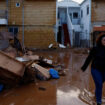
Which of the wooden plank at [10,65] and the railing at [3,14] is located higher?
the railing at [3,14]

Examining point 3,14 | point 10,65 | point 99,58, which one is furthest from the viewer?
point 3,14

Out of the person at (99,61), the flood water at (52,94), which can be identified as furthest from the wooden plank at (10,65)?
the person at (99,61)

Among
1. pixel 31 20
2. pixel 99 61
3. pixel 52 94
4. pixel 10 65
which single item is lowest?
pixel 52 94

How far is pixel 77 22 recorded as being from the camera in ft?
78.1

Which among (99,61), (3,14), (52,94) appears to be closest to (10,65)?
(52,94)

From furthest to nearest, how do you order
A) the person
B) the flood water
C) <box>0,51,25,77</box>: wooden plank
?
<box>0,51,25,77</box>: wooden plank, the flood water, the person

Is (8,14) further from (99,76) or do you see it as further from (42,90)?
(99,76)

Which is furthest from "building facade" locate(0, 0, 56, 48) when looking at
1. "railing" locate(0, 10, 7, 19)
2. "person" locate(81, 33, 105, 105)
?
"person" locate(81, 33, 105, 105)

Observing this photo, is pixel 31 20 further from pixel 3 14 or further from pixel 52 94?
pixel 52 94

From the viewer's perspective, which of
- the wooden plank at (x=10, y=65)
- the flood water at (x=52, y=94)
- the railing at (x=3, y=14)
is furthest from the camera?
the railing at (x=3, y=14)

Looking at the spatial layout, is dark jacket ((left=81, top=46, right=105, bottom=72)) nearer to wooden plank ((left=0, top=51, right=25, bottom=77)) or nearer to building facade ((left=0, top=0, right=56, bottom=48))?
wooden plank ((left=0, top=51, right=25, bottom=77))

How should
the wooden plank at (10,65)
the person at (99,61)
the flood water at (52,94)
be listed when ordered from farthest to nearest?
1. the wooden plank at (10,65)
2. the flood water at (52,94)
3. the person at (99,61)

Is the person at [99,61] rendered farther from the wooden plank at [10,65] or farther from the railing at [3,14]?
the railing at [3,14]

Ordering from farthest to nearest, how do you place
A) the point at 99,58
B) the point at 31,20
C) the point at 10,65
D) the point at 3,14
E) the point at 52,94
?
1. the point at 31,20
2. the point at 3,14
3. the point at 52,94
4. the point at 10,65
5. the point at 99,58
